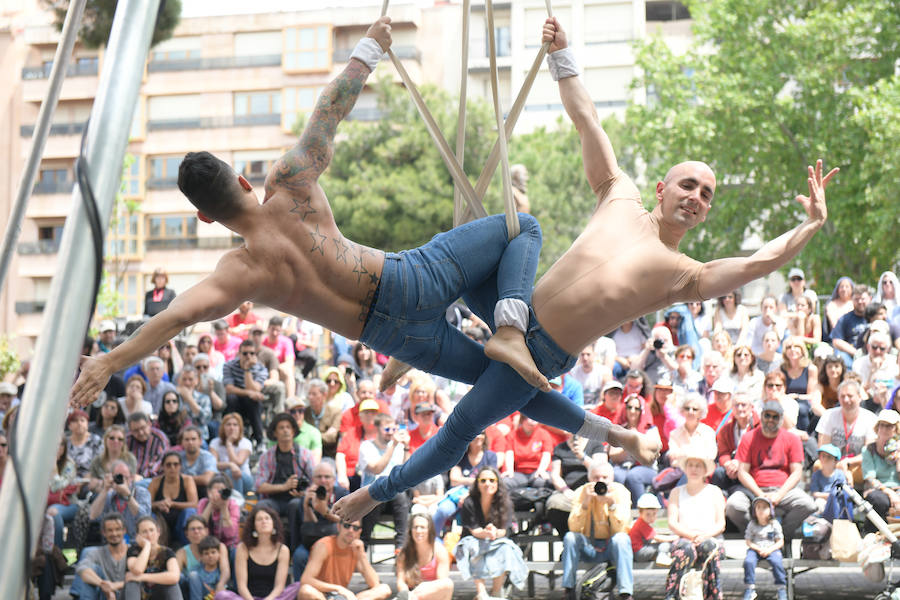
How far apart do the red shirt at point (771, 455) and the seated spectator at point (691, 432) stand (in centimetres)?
27

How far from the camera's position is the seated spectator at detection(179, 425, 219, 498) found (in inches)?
334

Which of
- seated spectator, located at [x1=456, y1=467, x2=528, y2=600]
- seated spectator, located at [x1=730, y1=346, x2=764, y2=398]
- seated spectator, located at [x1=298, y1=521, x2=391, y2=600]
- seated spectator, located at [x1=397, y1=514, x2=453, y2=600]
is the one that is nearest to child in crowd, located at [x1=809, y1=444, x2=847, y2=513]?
seated spectator, located at [x1=730, y1=346, x2=764, y2=398]

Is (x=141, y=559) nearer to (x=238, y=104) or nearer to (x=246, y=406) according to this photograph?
(x=246, y=406)

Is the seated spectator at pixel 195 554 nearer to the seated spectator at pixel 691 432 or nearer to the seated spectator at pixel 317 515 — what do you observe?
the seated spectator at pixel 317 515

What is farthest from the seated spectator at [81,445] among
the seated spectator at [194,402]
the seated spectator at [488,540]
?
the seated spectator at [488,540]

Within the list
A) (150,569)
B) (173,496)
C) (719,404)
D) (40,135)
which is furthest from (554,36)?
(173,496)

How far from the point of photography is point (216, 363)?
10359 mm

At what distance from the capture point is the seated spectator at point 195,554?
7852mm

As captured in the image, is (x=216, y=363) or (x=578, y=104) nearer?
(x=578, y=104)

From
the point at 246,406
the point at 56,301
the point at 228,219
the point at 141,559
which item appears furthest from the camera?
the point at 246,406

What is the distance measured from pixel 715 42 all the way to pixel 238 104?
19.1m

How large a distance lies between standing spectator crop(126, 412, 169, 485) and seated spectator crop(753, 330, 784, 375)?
486 centimetres

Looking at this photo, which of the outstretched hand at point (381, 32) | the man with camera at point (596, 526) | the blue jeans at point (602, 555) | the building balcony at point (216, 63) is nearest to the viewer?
the outstretched hand at point (381, 32)

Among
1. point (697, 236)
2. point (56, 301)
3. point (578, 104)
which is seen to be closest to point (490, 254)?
point (578, 104)
